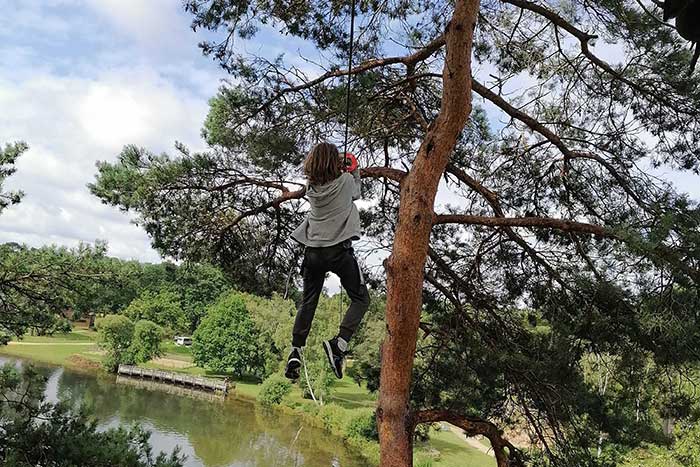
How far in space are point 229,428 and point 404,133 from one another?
50.7 feet

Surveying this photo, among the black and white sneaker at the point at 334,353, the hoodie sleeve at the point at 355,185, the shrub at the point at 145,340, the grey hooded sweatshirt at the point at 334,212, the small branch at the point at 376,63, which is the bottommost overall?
the shrub at the point at 145,340

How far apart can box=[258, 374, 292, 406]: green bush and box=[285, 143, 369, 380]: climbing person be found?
61.2 feet

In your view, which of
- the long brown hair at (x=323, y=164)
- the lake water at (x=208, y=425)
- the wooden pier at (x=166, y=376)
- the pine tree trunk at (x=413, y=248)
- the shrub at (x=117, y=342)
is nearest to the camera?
the long brown hair at (x=323, y=164)

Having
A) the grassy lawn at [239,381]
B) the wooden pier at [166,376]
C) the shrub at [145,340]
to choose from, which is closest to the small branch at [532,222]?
the grassy lawn at [239,381]

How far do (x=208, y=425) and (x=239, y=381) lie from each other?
778 centimetres

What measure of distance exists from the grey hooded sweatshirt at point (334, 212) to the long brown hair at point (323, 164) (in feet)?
0.11

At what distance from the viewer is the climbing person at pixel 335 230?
2.53 m

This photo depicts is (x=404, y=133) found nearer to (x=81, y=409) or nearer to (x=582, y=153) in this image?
(x=582, y=153)

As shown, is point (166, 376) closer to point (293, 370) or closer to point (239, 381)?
point (239, 381)

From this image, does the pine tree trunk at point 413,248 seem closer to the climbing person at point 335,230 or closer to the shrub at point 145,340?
the climbing person at point 335,230

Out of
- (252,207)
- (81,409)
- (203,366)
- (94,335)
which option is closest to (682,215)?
(252,207)

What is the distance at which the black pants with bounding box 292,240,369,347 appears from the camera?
8.34 ft

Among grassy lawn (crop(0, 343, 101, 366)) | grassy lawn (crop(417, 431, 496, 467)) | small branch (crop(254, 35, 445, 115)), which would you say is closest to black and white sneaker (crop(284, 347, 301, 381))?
small branch (crop(254, 35, 445, 115))

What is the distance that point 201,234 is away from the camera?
185 inches
